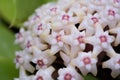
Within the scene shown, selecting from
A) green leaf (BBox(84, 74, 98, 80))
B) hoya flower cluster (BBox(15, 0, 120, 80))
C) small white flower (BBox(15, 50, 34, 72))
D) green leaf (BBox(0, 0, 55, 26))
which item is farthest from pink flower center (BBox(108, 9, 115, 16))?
green leaf (BBox(0, 0, 55, 26))

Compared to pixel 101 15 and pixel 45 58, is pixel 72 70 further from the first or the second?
pixel 101 15

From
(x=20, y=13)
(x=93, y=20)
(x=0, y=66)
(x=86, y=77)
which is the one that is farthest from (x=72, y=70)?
(x=20, y=13)

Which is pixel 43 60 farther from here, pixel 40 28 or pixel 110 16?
pixel 110 16

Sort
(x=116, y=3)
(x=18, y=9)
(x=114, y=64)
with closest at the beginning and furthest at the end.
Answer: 1. (x=114, y=64)
2. (x=116, y=3)
3. (x=18, y=9)

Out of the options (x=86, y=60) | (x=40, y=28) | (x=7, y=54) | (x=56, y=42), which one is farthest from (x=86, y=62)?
(x=7, y=54)

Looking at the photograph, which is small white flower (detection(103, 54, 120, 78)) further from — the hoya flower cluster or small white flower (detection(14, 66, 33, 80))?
small white flower (detection(14, 66, 33, 80))

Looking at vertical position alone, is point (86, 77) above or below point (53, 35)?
below
